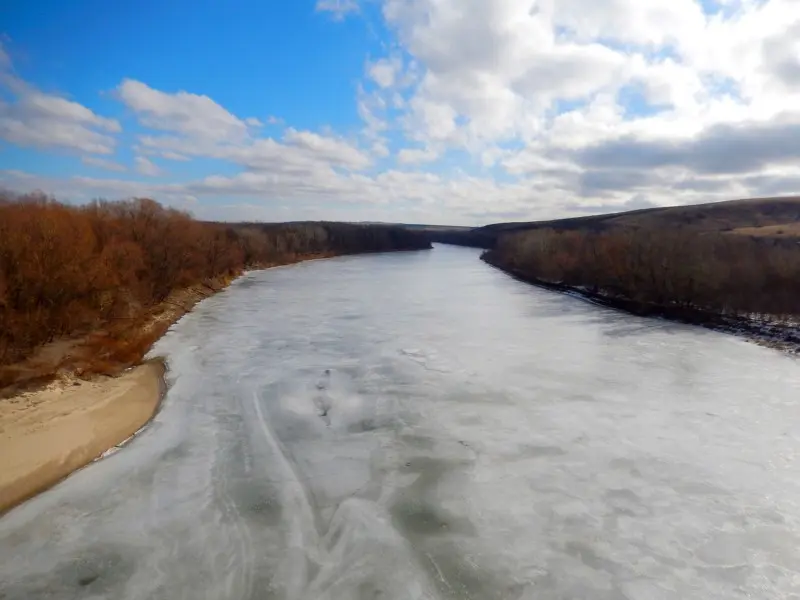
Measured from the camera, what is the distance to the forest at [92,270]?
45.4 ft

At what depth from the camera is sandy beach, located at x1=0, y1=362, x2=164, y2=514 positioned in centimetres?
782

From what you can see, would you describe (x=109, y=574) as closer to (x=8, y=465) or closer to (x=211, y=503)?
(x=211, y=503)

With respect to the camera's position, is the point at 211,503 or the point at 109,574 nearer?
the point at 109,574

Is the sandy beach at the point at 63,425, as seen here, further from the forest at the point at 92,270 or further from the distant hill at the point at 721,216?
the distant hill at the point at 721,216

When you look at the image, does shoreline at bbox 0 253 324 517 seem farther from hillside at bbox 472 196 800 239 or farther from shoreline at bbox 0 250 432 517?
hillside at bbox 472 196 800 239

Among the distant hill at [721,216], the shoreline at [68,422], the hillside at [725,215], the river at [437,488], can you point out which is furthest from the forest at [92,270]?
the hillside at [725,215]

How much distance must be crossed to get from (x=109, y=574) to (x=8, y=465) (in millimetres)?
3835

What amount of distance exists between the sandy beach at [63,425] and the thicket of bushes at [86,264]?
2.48 m

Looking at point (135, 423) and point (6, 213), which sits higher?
point (6, 213)

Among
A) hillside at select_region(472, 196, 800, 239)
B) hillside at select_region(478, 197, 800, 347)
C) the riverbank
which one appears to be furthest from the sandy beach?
hillside at select_region(472, 196, 800, 239)

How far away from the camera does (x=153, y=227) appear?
26875 millimetres

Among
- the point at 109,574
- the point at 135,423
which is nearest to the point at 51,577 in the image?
the point at 109,574

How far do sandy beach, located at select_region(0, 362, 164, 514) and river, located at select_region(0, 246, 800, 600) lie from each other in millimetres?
441

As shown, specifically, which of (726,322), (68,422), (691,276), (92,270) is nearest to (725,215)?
(691,276)
